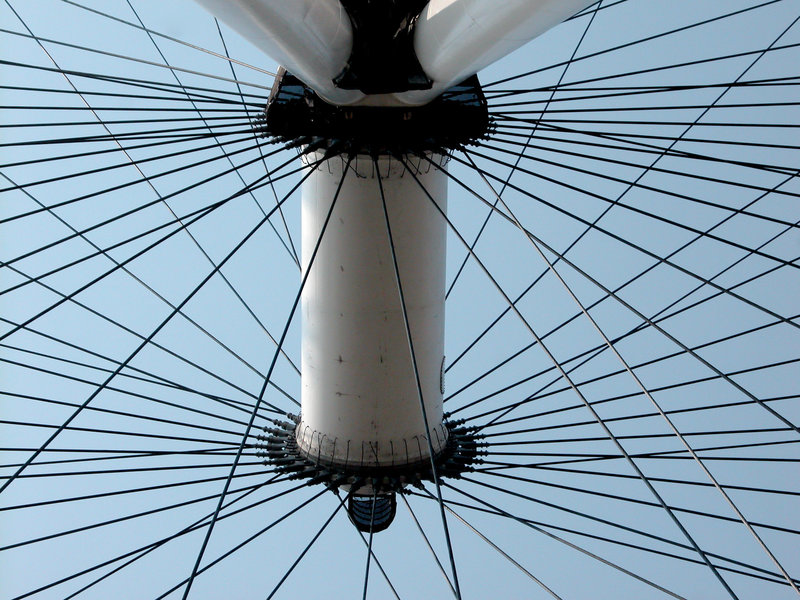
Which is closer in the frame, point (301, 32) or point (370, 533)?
point (301, 32)

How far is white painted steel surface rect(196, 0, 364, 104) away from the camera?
11.0ft

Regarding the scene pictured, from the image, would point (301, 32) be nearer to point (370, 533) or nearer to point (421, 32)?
point (421, 32)

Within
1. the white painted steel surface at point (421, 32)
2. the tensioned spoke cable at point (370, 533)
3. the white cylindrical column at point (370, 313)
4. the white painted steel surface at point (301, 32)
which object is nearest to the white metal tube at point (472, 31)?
the white painted steel surface at point (421, 32)

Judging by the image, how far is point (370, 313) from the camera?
4938mm

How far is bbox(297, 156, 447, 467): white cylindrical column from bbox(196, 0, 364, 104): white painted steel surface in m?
0.58

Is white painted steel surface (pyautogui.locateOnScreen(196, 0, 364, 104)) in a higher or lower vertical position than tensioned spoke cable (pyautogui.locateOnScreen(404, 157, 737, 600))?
higher

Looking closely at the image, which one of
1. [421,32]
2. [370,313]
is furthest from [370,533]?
[421,32]

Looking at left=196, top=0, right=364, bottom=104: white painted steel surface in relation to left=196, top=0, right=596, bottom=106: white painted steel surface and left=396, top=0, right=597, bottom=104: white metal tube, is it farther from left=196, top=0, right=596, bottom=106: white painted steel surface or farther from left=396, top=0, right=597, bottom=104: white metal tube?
left=396, top=0, right=597, bottom=104: white metal tube

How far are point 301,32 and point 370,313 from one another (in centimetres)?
167

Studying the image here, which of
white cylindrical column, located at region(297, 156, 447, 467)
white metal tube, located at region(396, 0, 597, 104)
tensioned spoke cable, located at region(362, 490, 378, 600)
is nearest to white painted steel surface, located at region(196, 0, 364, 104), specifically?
white metal tube, located at region(396, 0, 597, 104)

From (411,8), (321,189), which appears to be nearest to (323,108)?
(321,189)

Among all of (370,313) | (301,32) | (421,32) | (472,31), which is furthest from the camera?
(370,313)

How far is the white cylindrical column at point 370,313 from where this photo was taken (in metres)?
4.84

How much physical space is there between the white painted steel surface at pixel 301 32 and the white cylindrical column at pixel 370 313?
577mm
